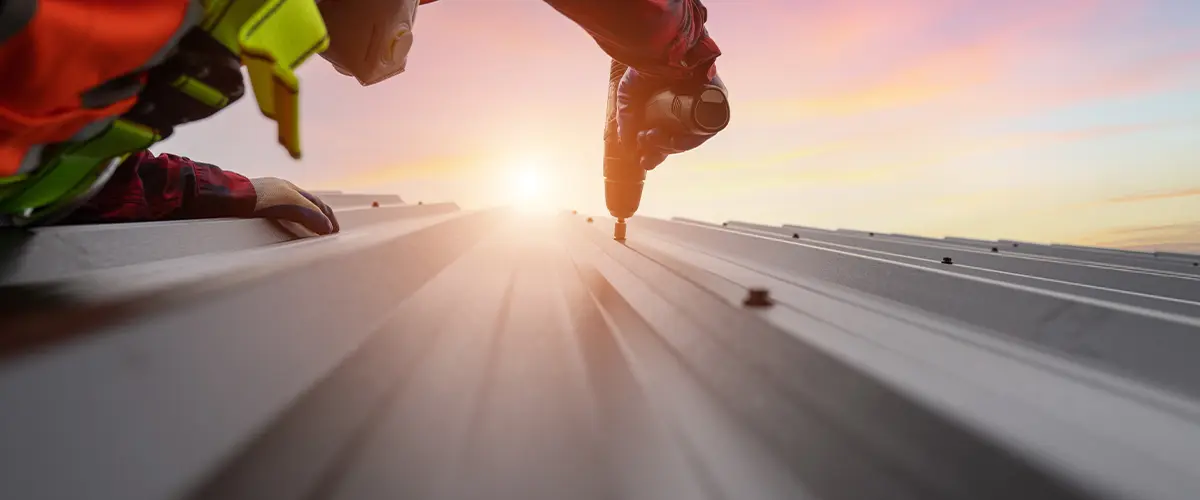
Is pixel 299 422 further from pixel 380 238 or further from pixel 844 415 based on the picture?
pixel 380 238

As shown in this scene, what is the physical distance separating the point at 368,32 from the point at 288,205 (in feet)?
1.26

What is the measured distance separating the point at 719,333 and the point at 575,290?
433 mm

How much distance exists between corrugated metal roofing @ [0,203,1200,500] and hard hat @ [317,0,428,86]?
354 millimetres

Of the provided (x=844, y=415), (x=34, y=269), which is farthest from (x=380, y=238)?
(x=844, y=415)

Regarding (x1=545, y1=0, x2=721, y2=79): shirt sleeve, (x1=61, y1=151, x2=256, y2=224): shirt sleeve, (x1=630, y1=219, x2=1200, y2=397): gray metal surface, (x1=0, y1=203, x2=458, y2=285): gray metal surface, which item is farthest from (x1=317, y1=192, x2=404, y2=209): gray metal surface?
Answer: (x1=630, y1=219, x2=1200, y2=397): gray metal surface

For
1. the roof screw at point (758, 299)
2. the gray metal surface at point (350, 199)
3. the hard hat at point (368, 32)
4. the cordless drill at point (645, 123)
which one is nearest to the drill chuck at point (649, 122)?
the cordless drill at point (645, 123)

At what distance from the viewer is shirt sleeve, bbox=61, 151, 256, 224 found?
0.77 meters

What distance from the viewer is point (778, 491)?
387mm

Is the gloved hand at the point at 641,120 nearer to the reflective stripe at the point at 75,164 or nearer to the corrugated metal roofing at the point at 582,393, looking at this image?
the corrugated metal roofing at the point at 582,393

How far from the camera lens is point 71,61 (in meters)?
0.38

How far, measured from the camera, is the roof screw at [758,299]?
2.02 feet

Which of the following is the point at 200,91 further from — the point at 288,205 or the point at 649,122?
the point at 649,122

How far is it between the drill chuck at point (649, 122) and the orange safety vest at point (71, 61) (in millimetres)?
1045

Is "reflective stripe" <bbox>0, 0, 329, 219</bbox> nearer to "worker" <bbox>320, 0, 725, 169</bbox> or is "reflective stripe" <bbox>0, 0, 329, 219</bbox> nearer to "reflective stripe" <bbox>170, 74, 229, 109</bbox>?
"reflective stripe" <bbox>170, 74, 229, 109</bbox>
